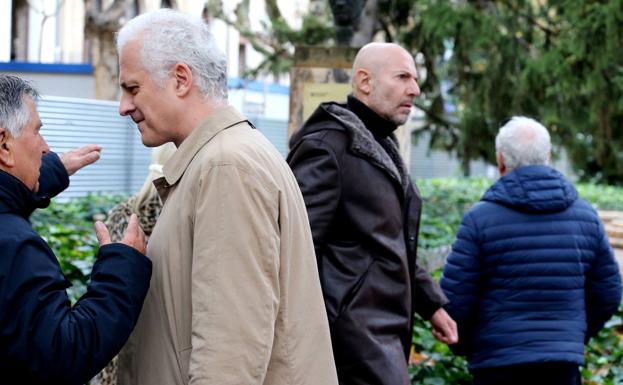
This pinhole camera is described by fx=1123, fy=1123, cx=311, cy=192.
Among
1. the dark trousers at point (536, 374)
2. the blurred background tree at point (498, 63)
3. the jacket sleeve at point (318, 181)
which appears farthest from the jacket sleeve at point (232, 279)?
the blurred background tree at point (498, 63)

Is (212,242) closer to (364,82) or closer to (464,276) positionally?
(364,82)

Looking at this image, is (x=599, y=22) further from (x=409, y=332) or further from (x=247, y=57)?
(x=247, y=57)

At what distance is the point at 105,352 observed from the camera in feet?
8.41

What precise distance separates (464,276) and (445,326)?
328 mm

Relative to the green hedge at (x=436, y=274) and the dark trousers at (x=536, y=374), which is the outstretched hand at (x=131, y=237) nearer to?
the dark trousers at (x=536, y=374)

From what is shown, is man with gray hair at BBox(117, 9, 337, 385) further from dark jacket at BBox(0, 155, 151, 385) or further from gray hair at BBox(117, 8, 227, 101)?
dark jacket at BBox(0, 155, 151, 385)

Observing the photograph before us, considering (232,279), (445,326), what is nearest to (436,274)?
(445,326)

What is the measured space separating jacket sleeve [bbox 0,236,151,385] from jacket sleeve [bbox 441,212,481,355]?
8.00ft

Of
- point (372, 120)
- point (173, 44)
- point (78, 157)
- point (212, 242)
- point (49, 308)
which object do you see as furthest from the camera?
point (372, 120)

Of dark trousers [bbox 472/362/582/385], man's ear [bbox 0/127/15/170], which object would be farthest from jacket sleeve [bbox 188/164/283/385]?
dark trousers [bbox 472/362/582/385]

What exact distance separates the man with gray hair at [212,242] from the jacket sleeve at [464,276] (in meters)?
2.08

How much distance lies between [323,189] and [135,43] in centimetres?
135

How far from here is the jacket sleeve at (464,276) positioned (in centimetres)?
486

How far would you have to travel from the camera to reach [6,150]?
265 centimetres
